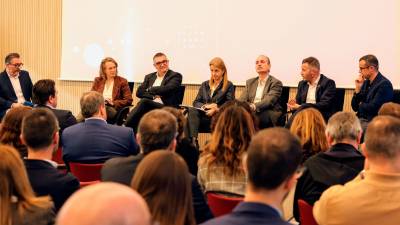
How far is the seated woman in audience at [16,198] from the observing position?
2.09m

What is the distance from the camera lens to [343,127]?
316cm

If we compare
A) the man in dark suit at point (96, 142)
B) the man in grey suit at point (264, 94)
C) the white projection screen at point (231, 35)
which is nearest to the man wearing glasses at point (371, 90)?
the white projection screen at point (231, 35)

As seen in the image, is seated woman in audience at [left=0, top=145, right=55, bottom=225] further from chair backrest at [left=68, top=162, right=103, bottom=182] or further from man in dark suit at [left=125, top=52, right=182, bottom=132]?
man in dark suit at [left=125, top=52, right=182, bottom=132]

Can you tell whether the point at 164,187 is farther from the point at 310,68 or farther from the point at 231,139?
the point at 310,68

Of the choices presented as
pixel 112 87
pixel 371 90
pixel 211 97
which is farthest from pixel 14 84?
pixel 371 90

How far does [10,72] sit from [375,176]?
6466 mm

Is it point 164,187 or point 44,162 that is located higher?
point 164,187

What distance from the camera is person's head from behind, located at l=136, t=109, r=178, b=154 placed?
9.05 ft

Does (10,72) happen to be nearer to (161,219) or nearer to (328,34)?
(328,34)

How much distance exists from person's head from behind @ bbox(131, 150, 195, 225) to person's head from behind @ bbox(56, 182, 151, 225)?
2.61 ft

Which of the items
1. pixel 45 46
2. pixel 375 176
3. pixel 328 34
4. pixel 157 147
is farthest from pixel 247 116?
pixel 45 46

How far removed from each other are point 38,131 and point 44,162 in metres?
0.24

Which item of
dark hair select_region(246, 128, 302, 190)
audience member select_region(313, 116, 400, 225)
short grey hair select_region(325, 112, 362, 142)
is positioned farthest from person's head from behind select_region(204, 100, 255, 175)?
dark hair select_region(246, 128, 302, 190)

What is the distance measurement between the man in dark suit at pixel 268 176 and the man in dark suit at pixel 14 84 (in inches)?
249
